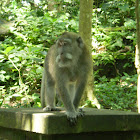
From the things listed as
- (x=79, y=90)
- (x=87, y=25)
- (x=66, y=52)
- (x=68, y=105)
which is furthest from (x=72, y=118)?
(x=87, y=25)

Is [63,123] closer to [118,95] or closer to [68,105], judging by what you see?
[68,105]

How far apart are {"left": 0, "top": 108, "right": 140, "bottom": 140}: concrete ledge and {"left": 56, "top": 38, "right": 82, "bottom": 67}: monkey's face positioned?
2.66ft

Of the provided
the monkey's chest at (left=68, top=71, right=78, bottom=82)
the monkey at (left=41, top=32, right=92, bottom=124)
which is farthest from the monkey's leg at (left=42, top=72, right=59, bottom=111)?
the monkey's chest at (left=68, top=71, right=78, bottom=82)

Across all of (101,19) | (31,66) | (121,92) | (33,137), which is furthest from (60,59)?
(101,19)

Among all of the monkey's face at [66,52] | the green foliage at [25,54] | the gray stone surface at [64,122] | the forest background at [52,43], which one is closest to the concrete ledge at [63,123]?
the gray stone surface at [64,122]

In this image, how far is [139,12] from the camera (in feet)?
21.0

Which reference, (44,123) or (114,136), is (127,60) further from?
(44,123)

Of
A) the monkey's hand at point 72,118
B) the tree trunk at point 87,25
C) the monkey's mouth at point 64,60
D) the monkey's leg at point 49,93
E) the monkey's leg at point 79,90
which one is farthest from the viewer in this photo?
the tree trunk at point 87,25

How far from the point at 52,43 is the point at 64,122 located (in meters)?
7.89

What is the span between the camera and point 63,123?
3.37m

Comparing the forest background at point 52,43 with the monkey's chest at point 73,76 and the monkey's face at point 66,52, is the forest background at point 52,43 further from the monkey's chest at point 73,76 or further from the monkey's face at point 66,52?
the monkey's face at point 66,52

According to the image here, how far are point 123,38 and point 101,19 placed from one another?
2.29m

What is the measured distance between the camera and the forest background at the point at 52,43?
8789mm

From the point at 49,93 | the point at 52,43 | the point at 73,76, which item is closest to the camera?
the point at 73,76
